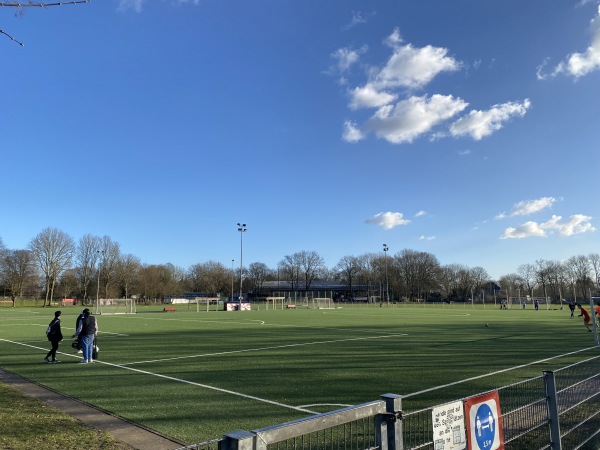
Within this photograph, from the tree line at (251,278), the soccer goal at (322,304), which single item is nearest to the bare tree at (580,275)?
the tree line at (251,278)

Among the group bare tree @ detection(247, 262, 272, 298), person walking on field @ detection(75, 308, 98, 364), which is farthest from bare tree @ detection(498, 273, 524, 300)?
person walking on field @ detection(75, 308, 98, 364)

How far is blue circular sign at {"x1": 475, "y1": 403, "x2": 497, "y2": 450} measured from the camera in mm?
3857

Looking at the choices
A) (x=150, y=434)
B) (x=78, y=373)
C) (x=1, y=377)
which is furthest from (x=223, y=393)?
(x=1, y=377)

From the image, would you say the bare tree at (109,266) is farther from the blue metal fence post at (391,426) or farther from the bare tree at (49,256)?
the blue metal fence post at (391,426)

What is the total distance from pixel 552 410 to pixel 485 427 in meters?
1.53

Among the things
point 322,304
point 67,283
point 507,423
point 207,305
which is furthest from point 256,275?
point 507,423

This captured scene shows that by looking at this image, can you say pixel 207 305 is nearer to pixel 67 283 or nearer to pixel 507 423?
pixel 67 283

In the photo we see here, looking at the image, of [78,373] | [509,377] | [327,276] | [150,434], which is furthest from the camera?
[327,276]

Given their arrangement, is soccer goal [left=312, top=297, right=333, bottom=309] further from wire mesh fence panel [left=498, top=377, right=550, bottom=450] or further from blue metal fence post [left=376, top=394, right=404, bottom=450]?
blue metal fence post [left=376, top=394, right=404, bottom=450]

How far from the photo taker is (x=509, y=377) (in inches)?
463

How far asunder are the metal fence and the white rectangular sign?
0.10 m

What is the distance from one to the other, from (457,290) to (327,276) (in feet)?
162

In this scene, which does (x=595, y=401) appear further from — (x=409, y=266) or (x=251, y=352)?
(x=409, y=266)

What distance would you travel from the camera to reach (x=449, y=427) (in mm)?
3551
